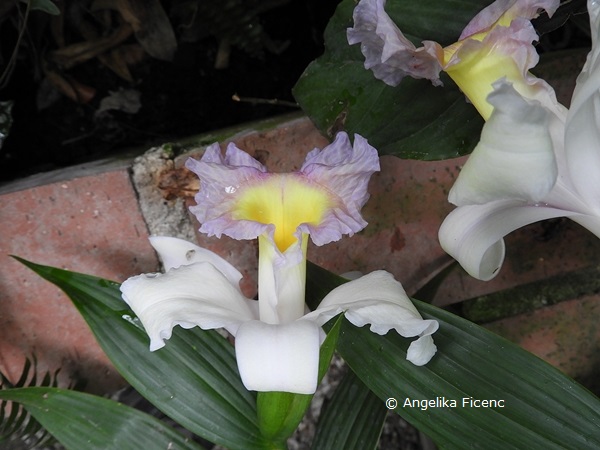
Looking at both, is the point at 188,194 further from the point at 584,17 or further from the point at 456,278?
the point at 584,17

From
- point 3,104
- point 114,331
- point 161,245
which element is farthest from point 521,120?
point 3,104

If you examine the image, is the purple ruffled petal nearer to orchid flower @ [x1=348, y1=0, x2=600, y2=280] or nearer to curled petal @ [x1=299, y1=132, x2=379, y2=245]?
curled petal @ [x1=299, y1=132, x2=379, y2=245]

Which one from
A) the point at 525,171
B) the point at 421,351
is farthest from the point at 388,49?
the point at 421,351

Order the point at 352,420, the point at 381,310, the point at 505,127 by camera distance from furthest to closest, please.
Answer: the point at 352,420 < the point at 381,310 < the point at 505,127

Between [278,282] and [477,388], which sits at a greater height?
[278,282]

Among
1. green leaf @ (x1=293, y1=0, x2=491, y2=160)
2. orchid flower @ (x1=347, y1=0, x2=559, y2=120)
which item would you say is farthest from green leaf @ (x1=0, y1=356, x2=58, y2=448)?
orchid flower @ (x1=347, y1=0, x2=559, y2=120)

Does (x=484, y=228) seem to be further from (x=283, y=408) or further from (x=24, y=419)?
(x=24, y=419)
